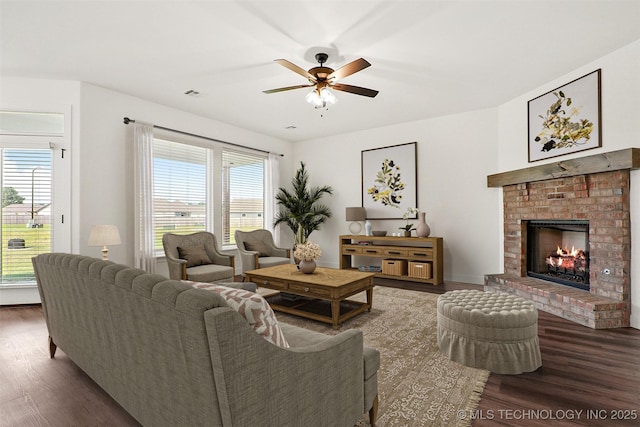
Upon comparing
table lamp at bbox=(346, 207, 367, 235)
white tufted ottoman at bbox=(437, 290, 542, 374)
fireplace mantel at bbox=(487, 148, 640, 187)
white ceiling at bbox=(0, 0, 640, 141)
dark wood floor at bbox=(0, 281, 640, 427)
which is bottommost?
dark wood floor at bbox=(0, 281, 640, 427)

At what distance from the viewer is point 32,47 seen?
3.30 meters

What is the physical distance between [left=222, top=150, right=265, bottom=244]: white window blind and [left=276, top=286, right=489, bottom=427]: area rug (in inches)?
120

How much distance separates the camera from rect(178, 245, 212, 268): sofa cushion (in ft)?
14.7

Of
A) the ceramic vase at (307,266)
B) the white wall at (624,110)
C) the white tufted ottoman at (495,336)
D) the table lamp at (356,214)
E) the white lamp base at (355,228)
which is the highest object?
the white wall at (624,110)

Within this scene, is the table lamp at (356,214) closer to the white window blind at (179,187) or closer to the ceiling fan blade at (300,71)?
the white window blind at (179,187)

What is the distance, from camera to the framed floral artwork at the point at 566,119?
3.63 m

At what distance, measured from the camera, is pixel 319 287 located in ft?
10.7

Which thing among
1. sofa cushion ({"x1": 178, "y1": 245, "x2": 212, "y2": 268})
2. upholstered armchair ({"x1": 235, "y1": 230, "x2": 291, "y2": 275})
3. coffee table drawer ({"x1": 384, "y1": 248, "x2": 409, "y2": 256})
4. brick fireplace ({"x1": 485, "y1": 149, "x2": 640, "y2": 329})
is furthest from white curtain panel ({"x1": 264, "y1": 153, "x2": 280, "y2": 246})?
brick fireplace ({"x1": 485, "y1": 149, "x2": 640, "y2": 329})

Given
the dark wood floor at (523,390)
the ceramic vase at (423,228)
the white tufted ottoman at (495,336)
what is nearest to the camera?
the dark wood floor at (523,390)

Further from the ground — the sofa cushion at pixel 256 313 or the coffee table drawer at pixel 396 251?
the sofa cushion at pixel 256 313

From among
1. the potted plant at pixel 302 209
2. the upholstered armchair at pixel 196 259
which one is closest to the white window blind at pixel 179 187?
the upholstered armchair at pixel 196 259

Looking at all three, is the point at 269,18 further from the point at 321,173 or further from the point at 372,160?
the point at 321,173

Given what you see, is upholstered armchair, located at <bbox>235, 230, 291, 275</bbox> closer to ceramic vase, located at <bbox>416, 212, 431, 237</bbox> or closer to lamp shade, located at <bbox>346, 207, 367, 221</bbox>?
lamp shade, located at <bbox>346, 207, 367, 221</bbox>

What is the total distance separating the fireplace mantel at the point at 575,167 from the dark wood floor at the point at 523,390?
1657 millimetres
